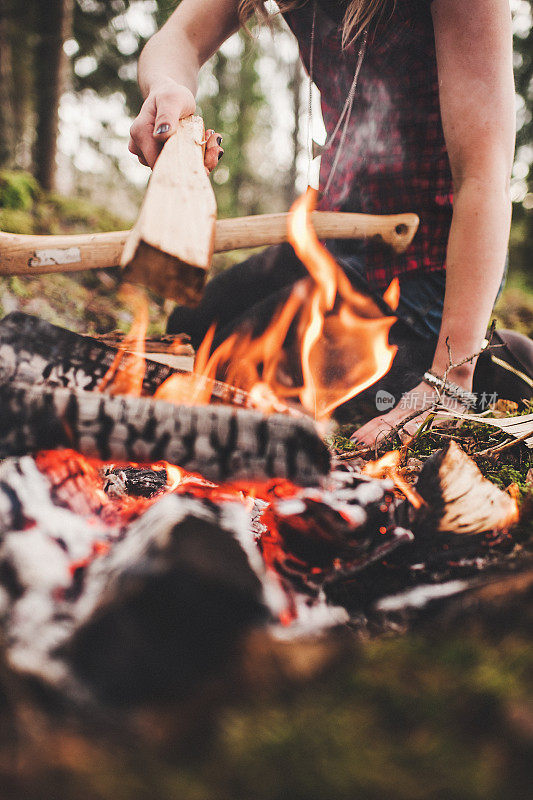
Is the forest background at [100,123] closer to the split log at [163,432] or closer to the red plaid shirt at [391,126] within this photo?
the red plaid shirt at [391,126]

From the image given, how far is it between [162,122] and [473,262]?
4.34 ft

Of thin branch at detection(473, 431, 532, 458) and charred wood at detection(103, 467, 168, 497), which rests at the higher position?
thin branch at detection(473, 431, 532, 458)

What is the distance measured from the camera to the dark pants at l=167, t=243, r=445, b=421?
95.7 inches

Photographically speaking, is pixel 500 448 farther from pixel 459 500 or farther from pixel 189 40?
pixel 189 40

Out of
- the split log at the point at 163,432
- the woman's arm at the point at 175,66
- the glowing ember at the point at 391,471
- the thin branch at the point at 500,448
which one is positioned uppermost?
the woman's arm at the point at 175,66

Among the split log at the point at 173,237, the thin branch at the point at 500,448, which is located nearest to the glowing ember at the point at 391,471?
the thin branch at the point at 500,448

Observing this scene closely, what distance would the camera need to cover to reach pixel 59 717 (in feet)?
2.15

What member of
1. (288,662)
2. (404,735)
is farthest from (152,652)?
(404,735)

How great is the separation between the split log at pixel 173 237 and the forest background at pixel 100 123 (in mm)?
1699

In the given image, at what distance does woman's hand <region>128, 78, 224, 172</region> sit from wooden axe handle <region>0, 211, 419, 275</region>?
283mm

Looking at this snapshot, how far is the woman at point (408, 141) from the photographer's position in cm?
176

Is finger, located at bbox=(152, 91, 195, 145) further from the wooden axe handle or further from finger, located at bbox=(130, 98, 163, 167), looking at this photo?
the wooden axe handle

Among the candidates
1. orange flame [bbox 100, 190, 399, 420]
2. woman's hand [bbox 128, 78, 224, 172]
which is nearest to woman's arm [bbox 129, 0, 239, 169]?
woman's hand [bbox 128, 78, 224, 172]

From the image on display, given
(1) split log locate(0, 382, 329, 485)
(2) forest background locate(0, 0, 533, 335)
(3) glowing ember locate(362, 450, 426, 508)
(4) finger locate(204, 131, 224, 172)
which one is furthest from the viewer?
(2) forest background locate(0, 0, 533, 335)
